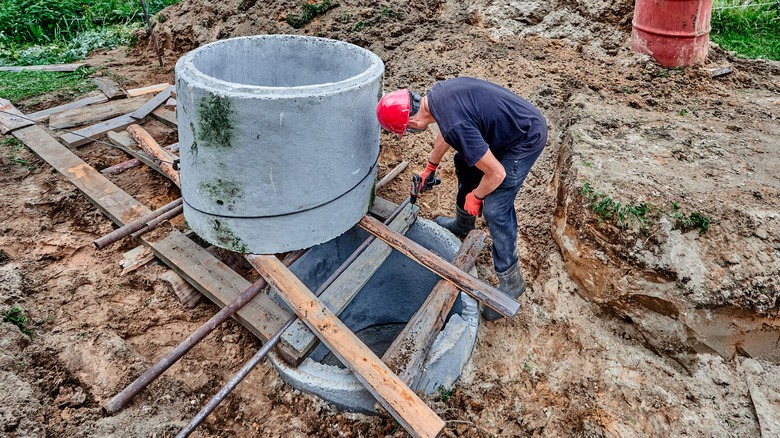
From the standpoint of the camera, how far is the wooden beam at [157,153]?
11.4ft

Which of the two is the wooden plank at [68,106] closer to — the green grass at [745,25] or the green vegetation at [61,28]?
the green vegetation at [61,28]

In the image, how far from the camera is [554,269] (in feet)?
9.70

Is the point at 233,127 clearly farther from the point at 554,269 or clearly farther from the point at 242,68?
the point at 554,269

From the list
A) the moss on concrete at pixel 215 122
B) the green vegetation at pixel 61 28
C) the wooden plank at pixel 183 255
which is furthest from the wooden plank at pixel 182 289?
the green vegetation at pixel 61 28

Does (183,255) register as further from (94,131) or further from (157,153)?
(94,131)

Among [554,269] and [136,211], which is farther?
[136,211]

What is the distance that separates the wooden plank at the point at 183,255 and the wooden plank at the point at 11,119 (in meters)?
0.60

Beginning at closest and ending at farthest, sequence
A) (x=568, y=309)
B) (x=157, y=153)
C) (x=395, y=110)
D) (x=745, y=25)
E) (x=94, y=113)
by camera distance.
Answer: (x=395, y=110) → (x=568, y=309) → (x=157, y=153) → (x=94, y=113) → (x=745, y=25)

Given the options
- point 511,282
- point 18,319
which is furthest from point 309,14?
point 18,319

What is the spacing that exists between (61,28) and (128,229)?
21.3ft

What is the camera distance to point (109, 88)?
509 centimetres

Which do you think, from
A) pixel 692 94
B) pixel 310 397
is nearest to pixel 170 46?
pixel 310 397

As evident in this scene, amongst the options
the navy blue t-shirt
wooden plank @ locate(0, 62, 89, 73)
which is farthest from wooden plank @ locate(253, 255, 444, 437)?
wooden plank @ locate(0, 62, 89, 73)

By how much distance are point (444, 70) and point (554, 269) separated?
224 centimetres
